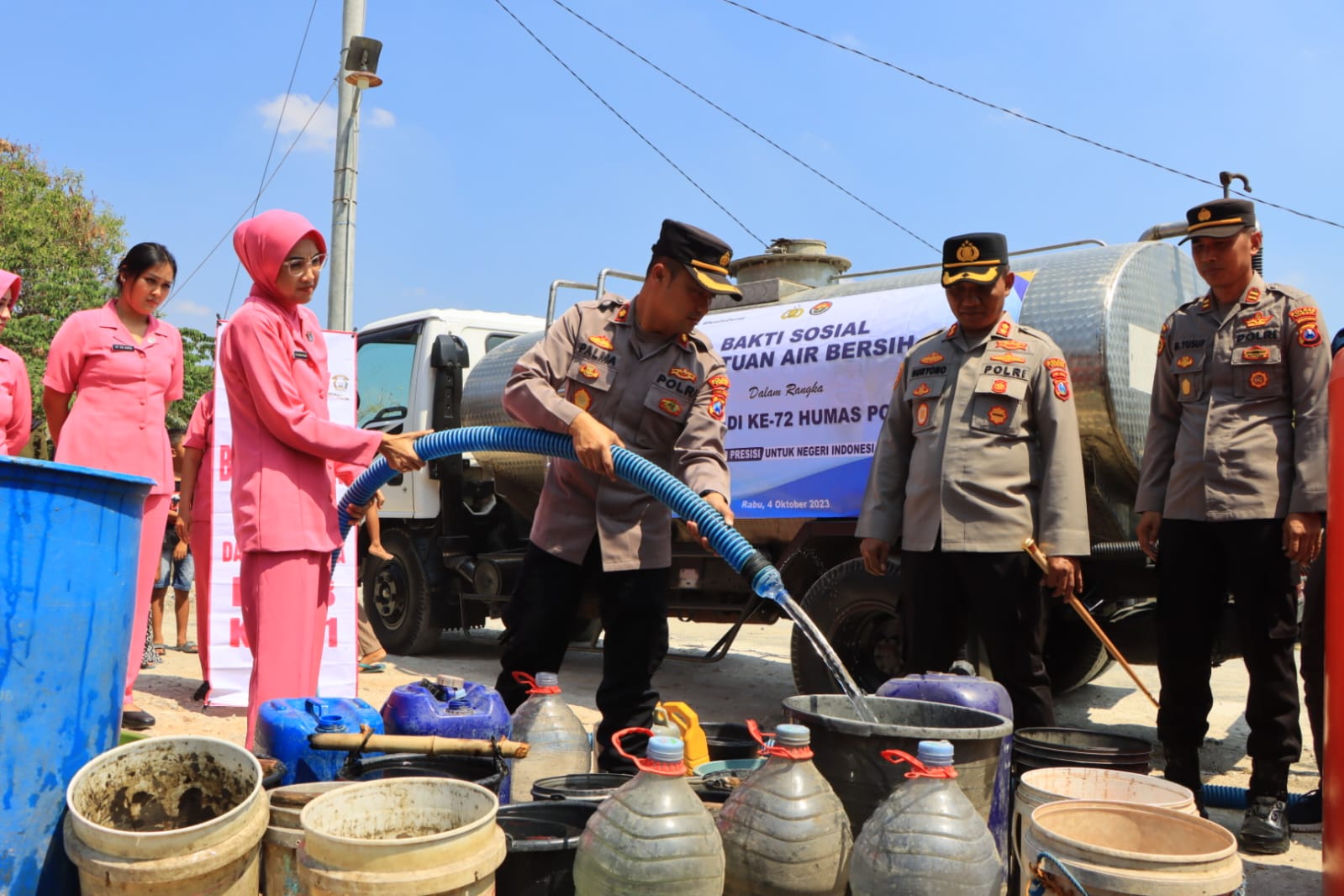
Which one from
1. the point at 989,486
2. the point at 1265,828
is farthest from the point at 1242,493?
the point at 1265,828

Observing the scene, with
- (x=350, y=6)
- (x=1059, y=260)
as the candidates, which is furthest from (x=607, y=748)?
(x=350, y=6)

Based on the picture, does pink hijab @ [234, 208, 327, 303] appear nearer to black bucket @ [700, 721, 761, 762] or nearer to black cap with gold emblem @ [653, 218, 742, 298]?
black cap with gold emblem @ [653, 218, 742, 298]

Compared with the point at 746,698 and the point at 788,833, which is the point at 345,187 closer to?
the point at 746,698

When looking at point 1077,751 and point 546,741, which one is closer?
point 1077,751

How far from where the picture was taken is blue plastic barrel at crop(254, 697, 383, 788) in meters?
2.59

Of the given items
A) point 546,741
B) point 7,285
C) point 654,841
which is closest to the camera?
point 654,841

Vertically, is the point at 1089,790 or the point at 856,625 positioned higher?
the point at 856,625

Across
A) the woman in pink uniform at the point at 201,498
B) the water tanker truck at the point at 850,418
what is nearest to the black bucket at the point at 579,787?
the water tanker truck at the point at 850,418

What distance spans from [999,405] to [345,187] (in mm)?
6316

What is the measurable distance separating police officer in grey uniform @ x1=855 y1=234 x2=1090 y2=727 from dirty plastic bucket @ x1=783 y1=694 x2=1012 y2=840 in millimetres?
1074

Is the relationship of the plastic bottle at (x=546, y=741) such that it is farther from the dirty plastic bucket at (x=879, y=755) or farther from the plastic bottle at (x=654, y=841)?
the plastic bottle at (x=654, y=841)

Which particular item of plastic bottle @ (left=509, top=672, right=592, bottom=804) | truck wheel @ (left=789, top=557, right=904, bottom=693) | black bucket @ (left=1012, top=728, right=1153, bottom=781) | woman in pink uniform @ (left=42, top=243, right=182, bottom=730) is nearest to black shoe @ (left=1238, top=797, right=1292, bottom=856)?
black bucket @ (left=1012, top=728, right=1153, bottom=781)

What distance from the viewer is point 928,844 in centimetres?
207

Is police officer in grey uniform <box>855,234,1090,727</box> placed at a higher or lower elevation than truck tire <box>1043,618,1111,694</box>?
higher
